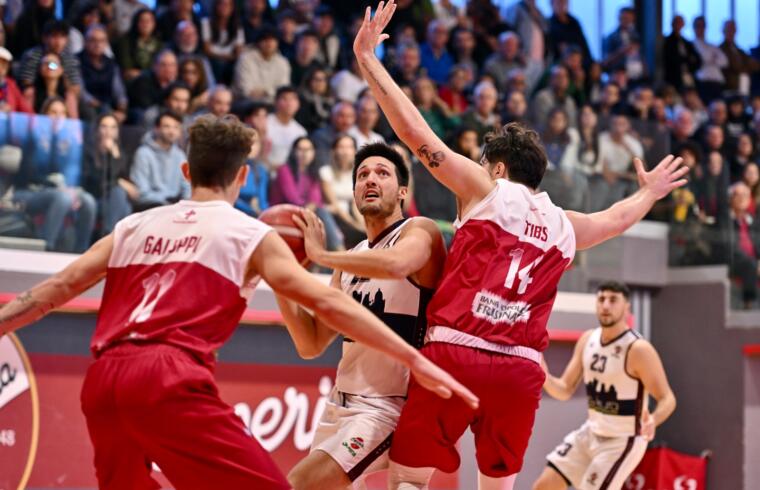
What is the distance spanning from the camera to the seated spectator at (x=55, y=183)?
330 inches

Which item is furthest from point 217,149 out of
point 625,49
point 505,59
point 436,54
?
point 625,49

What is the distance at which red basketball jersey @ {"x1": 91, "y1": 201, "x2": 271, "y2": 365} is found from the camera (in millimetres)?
3754

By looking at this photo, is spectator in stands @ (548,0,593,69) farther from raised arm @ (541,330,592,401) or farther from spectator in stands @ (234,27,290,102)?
raised arm @ (541,330,592,401)

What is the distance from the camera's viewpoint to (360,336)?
380 cm

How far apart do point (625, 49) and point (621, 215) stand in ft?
37.1

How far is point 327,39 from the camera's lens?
1213 cm

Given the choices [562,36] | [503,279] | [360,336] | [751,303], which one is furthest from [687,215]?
[360,336]

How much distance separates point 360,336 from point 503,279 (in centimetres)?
109

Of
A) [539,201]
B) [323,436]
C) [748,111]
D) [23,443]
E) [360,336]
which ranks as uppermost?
[748,111]

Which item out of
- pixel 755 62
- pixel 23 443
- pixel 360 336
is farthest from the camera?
pixel 755 62

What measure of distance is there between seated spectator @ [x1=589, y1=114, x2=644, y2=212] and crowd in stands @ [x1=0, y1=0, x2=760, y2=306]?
0.07ft

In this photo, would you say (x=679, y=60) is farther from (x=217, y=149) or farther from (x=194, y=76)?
(x=217, y=149)

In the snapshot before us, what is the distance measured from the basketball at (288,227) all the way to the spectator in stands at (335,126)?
5162 mm

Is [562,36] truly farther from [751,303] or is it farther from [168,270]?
[168,270]
